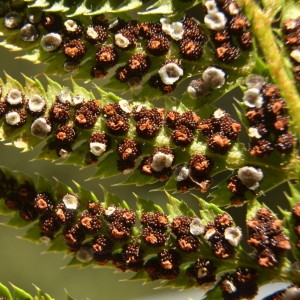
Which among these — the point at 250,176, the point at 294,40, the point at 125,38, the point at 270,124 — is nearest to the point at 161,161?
the point at 250,176

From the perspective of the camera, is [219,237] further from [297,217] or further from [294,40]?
[294,40]

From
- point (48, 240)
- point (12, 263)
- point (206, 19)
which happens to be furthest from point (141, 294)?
point (206, 19)

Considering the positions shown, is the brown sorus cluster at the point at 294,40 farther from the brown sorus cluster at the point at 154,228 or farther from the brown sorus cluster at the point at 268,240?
the brown sorus cluster at the point at 154,228

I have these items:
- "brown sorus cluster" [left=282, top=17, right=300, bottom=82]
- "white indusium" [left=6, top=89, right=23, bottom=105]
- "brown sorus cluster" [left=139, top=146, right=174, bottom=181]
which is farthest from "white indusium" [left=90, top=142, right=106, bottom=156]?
"brown sorus cluster" [left=282, top=17, right=300, bottom=82]

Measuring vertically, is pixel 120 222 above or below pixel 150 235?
above

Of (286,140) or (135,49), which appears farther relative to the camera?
(135,49)

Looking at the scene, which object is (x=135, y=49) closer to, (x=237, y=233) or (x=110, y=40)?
(x=110, y=40)
